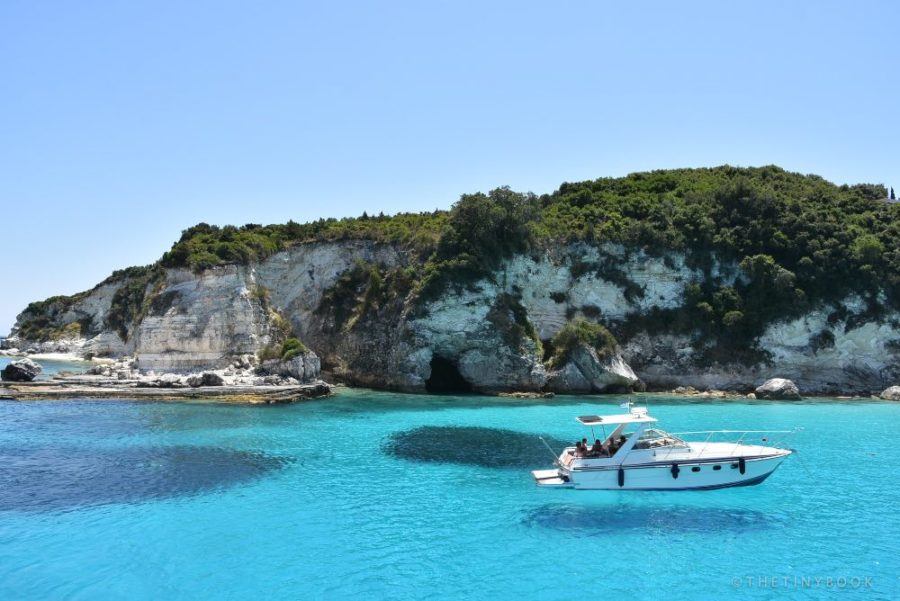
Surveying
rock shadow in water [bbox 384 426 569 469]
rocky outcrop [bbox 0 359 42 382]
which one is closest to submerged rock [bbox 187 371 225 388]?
rocky outcrop [bbox 0 359 42 382]

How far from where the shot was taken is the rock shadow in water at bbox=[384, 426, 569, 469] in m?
24.9

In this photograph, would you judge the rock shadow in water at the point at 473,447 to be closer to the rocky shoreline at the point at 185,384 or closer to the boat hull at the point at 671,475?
the boat hull at the point at 671,475

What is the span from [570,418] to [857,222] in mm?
40329

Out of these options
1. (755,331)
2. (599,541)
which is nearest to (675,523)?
(599,541)

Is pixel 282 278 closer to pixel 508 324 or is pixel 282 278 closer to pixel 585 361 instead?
pixel 508 324

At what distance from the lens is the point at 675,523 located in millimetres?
17625

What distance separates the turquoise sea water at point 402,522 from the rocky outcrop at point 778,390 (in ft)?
47.2

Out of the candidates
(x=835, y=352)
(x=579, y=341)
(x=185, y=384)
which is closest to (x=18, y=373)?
(x=185, y=384)

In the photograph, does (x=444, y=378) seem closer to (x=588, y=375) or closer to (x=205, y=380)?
(x=588, y=375)

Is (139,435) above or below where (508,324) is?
below

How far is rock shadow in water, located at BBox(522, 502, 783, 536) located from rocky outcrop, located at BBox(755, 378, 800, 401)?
3079 cm

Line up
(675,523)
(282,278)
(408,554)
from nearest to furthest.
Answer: (408,554) → (675,523) → (282,278)

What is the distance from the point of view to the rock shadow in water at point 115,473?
19.6 m

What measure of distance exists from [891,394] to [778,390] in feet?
29.5
